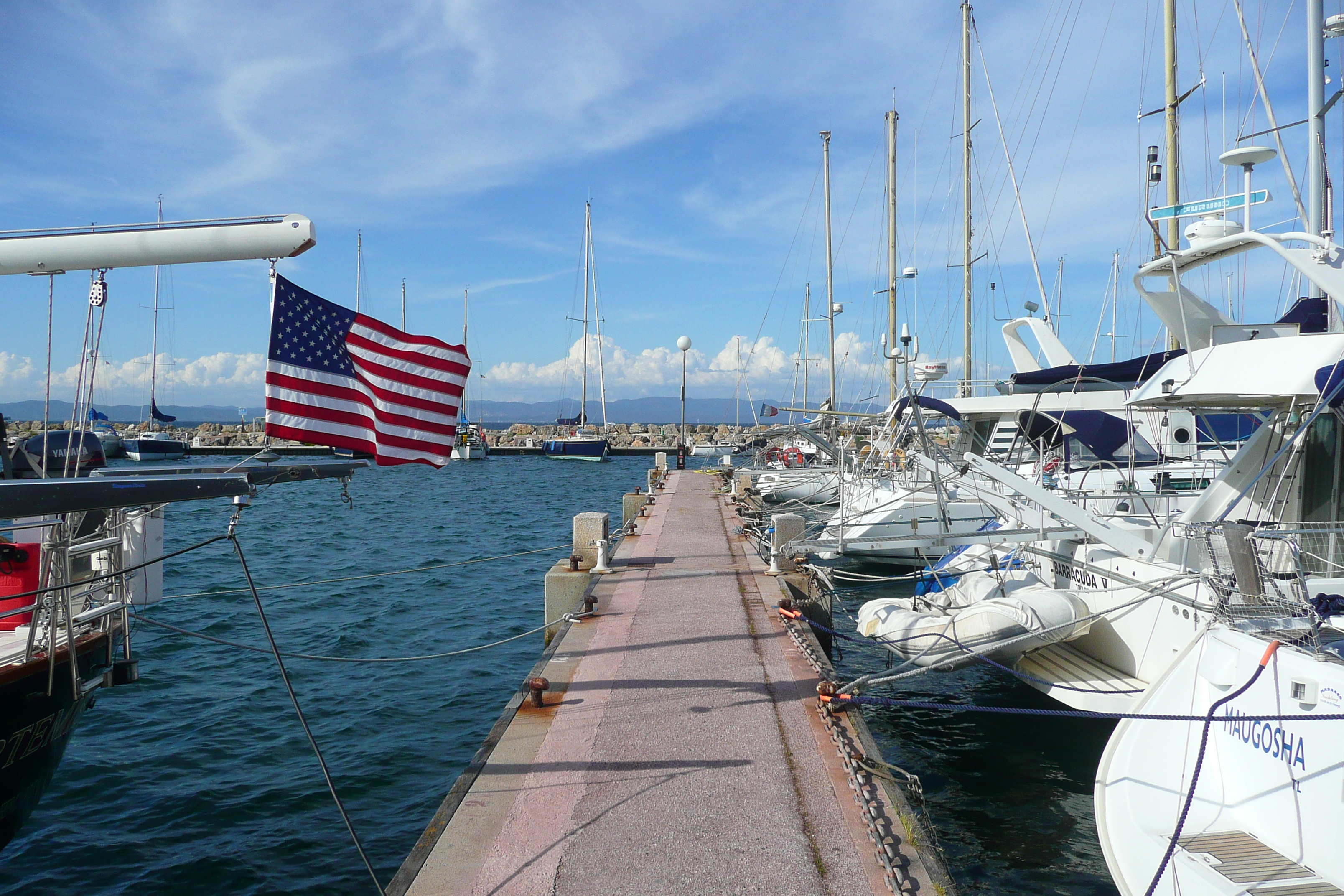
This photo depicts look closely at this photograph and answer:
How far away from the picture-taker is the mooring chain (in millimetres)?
4766

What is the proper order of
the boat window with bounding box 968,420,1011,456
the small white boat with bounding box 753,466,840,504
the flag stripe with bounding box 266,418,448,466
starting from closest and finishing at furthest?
1. the flag stripe with bounding box 266,418,448,466
2. the boat window with bounding box 968,420,1011,456
3. the small white boat with bounding box 753,466,840,504

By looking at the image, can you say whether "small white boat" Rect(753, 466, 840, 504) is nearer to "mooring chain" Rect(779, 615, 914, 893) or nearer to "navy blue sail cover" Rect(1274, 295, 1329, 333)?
"navy blue sail cover" Rect(1274, 295, 1329, 333)

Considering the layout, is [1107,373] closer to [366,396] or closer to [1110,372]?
[1110,372]

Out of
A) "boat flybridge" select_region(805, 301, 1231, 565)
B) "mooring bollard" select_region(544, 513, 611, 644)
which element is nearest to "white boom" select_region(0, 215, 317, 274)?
"mooring bollard" select_region(544, 513, 611, 644)

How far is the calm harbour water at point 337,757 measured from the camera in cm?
743

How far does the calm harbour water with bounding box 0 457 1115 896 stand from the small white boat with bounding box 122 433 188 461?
56.0 meters

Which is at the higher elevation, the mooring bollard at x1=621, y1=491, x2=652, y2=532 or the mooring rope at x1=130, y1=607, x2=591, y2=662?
the mooring bollard at x1=621, y1=491, x2=652, y2=532

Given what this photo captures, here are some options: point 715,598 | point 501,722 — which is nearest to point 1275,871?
point 501,722

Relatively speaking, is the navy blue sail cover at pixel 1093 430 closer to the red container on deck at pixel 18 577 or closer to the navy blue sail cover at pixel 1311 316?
the navy blue sail cover at pixel 1311 316

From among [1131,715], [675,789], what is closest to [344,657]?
[675,789]

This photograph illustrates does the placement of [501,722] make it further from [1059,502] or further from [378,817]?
[1059,502]

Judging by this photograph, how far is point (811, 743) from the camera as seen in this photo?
260 inches

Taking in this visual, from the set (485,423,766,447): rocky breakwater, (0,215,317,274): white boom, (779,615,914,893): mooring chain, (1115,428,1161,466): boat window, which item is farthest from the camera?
(485,423,766,447): rocky breakwater

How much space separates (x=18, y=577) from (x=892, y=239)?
103 ft
